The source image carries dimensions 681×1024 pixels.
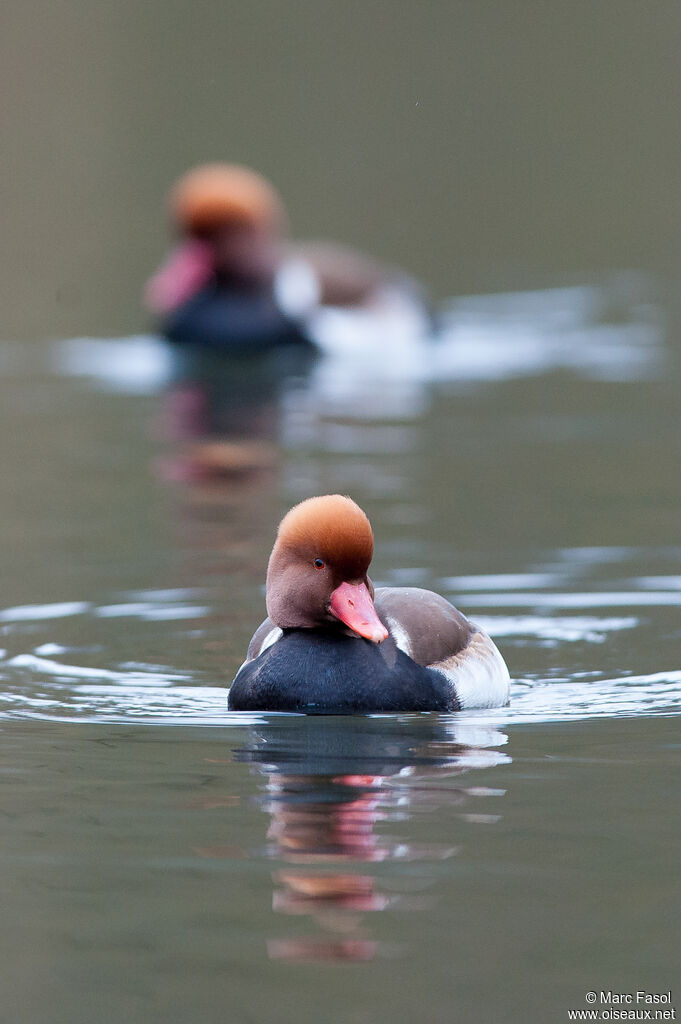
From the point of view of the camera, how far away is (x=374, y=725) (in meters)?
7.20

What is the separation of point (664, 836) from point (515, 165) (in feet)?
77.6

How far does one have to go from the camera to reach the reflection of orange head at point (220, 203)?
19719mm

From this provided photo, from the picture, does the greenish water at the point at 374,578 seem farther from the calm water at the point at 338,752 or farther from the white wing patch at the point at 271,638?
Result: the white wing patch at the point at 271,638

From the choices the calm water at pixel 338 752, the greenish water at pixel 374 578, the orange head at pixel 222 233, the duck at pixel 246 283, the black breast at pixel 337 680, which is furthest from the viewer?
the orange head at pixel 222 233

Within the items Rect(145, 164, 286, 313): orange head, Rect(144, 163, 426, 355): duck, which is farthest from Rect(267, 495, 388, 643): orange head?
Rect(145, 164, 286, 313): orange head

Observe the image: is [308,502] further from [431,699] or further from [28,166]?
[28,166]

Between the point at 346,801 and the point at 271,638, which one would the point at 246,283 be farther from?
the point at 346,801

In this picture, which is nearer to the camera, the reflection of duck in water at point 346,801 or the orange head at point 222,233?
the reflection of duck in water at point 346,801

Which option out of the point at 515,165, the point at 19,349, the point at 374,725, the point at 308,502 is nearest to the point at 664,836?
the point at 374,725

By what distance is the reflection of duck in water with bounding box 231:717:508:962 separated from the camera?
5.27m

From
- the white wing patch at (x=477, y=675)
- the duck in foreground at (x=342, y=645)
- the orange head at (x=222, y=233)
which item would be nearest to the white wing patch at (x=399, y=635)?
the duck in foreground at (x=342, y=645)

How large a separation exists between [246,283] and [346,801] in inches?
546

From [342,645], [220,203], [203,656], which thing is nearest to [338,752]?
[342,645]

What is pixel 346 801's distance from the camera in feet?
20.6
